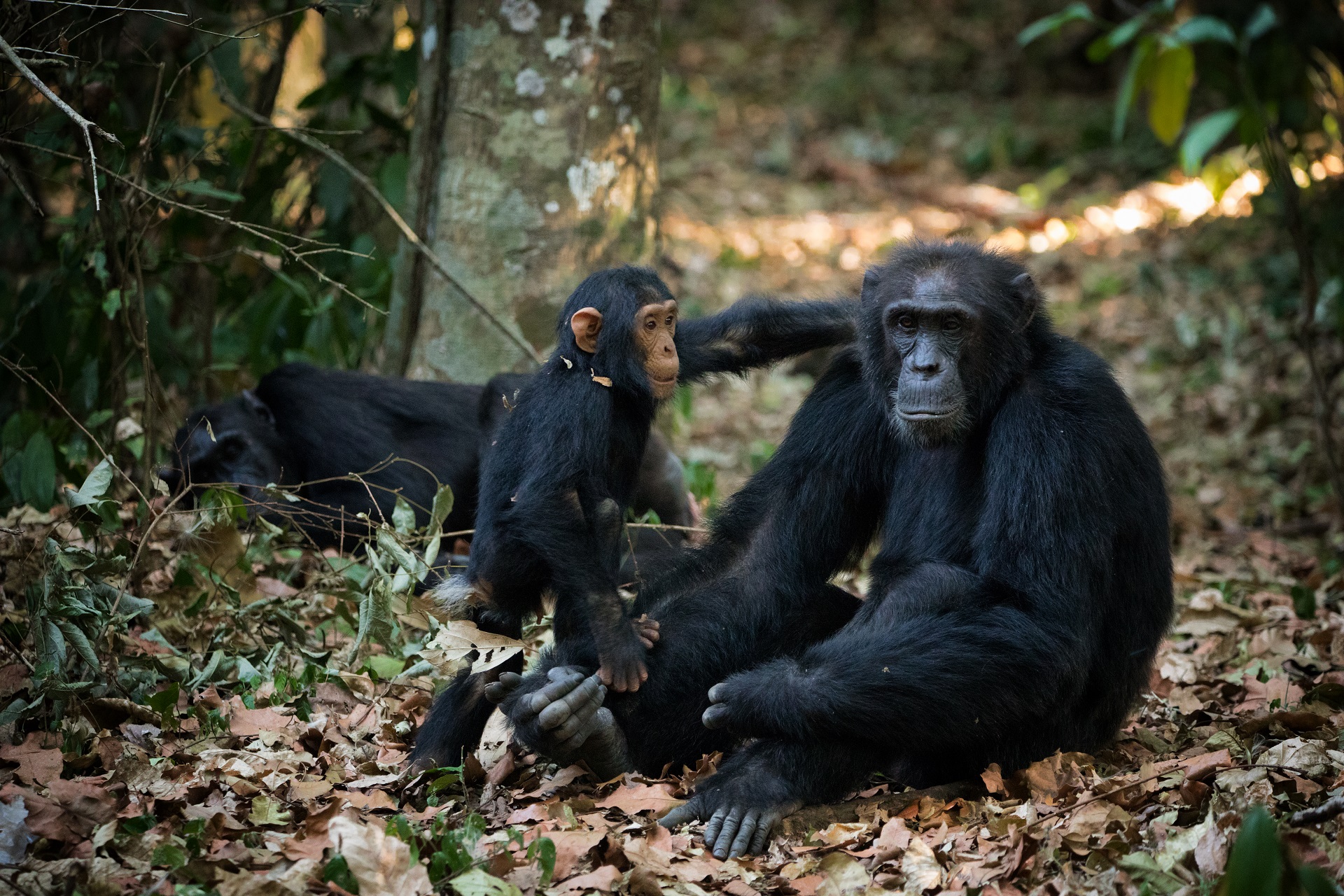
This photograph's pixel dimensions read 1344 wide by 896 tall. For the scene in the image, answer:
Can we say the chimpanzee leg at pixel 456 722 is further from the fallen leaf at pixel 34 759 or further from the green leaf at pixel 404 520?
the fallen leaf at pixel 34 759

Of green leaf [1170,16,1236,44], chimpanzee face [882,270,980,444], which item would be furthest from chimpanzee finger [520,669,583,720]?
green leaf [1170,16,1236,44]

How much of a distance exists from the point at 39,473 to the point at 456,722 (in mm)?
2536

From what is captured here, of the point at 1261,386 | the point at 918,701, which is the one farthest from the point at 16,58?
the point at 1261,386

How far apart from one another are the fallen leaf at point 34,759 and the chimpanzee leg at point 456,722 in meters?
1.12

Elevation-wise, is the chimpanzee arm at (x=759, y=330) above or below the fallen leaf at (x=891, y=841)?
above

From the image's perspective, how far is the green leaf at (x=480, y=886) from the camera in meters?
3.10

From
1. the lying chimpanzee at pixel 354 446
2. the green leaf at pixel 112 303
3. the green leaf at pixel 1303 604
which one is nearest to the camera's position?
the green leaf at pixel 112 303

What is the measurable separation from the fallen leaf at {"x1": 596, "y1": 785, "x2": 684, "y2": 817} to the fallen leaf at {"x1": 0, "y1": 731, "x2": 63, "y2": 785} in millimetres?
1726

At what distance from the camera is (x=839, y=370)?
15.3ft

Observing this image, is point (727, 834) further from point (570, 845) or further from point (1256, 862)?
point (1256, 862)

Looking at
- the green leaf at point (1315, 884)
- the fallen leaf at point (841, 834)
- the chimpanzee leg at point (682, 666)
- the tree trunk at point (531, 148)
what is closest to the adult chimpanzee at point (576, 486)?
the chimpanzee leg at point (682, 666)

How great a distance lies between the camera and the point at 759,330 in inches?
195

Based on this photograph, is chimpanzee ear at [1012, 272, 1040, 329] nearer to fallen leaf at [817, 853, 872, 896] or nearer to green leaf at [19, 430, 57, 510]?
fallen leaf at [817, 853, 872, 896]

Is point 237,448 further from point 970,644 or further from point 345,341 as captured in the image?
point 970,644
